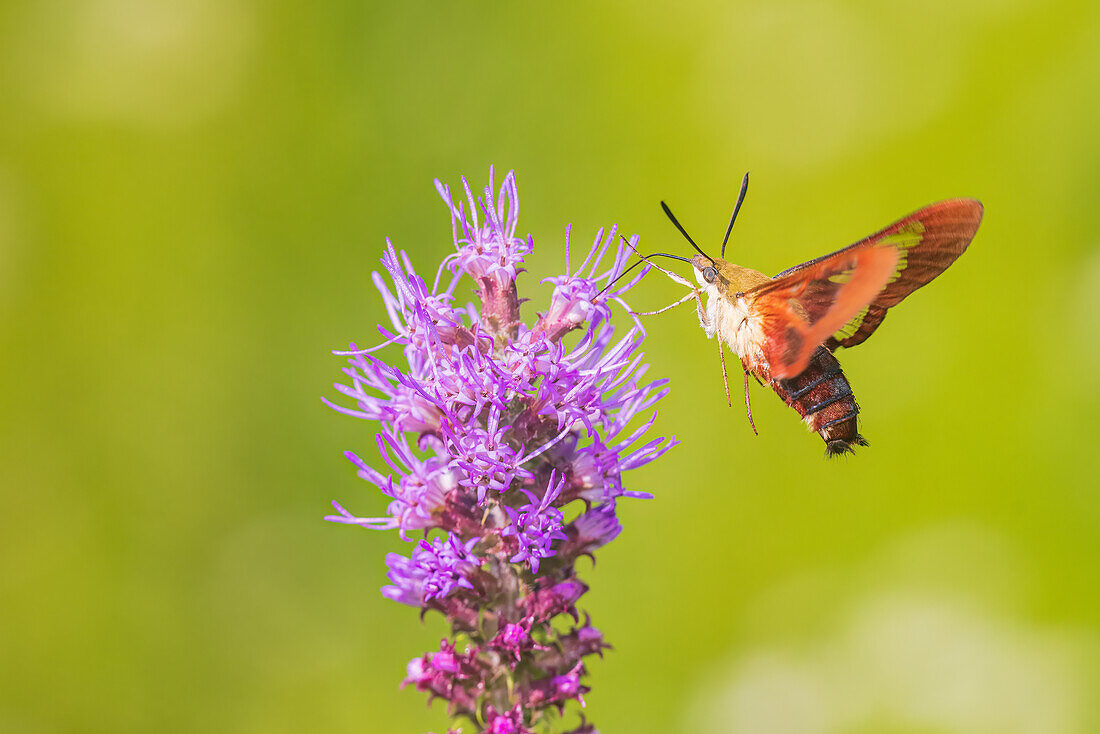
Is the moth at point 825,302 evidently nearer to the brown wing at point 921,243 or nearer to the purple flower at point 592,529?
the brown wing at point 921,243

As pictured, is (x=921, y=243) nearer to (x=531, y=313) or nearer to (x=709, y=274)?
(x=709, y=274)

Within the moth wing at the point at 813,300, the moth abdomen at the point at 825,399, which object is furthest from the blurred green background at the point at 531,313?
the moth wing at the point at 813,300

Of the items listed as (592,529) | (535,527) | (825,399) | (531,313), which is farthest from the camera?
(531,313)

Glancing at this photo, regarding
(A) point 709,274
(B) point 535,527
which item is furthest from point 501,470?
(A) point 709,274

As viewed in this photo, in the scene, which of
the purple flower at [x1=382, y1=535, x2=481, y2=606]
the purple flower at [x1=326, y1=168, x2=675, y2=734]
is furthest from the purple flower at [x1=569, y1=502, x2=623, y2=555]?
the purple flower at [x1=382, y1=535, x2=481, y2=606]

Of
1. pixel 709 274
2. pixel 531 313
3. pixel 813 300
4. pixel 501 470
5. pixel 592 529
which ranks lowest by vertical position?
pixel 592 529

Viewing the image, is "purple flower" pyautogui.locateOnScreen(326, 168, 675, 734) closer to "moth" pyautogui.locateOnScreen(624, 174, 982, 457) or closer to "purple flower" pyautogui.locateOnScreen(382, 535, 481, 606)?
"purple flower" pyautogui.locateOnScreen(382, 535, 481, 606)
